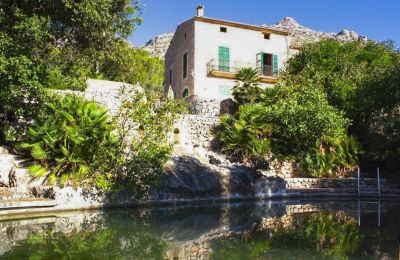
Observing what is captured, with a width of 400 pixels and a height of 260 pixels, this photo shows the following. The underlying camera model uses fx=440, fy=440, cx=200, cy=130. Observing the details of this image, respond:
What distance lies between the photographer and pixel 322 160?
21859 millimetres

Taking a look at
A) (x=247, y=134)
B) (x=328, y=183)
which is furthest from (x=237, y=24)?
(x=328, y=183)

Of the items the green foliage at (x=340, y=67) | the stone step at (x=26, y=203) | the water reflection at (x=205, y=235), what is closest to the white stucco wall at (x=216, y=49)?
the green foliage at (x=340, y=67)

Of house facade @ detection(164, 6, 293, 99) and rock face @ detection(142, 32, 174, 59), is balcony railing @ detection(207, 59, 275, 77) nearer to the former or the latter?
house facade @ detection(164, 6, 293, 99)

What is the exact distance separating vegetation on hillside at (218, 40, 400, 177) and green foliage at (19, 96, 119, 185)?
8113mm

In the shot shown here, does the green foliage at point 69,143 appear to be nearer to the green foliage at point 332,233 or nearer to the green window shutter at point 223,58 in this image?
the green foliage at point 332,233

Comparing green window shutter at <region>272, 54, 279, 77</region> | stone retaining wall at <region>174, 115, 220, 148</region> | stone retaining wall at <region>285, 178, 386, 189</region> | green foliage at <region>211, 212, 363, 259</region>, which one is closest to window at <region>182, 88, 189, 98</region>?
green window shutter at <region>272, 54, 279, 77</region>

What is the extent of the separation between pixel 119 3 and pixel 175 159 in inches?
247

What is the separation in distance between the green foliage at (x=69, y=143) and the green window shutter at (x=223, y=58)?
17608 millimetres

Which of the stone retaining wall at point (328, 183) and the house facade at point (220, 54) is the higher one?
the house facade at point (220, 54)

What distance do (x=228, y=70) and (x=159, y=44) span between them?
49.3 m

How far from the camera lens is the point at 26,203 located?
12633mm

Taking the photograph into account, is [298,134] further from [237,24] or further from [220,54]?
[237,24]

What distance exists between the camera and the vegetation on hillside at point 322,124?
20766 millimetres

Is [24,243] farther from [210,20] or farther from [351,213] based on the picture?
[210,20]
